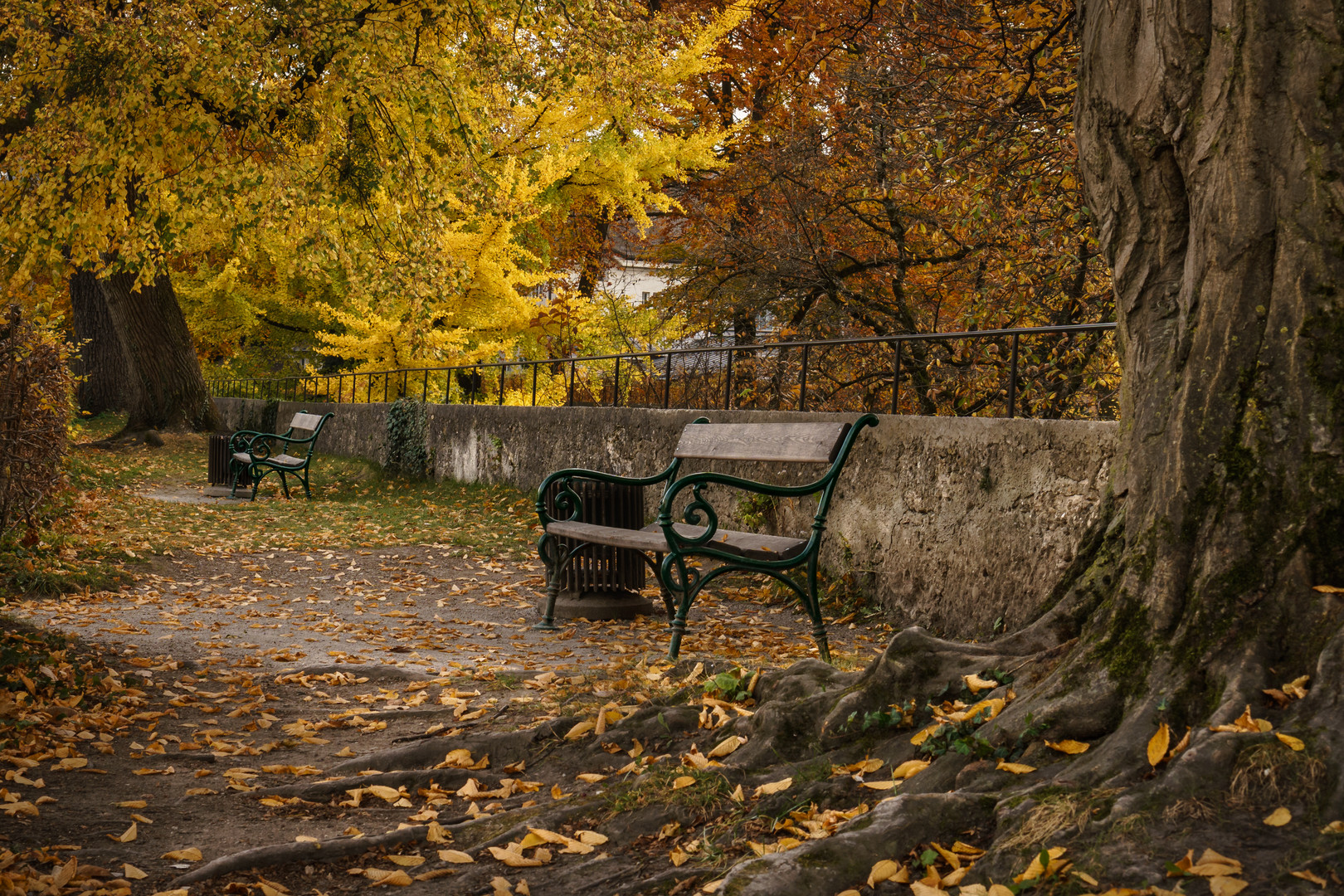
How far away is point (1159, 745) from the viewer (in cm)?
243

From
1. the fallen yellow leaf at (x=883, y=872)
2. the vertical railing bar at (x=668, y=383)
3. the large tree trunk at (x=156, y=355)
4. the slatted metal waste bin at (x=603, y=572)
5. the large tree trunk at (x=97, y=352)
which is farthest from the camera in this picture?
the large tree trunk at (x=97, y=352)

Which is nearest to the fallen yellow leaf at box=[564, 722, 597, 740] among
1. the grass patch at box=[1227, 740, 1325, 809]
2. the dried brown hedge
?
the grass patch at box=[1227, 740, 1325, 809]

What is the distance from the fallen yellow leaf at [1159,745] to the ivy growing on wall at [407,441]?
13.3m

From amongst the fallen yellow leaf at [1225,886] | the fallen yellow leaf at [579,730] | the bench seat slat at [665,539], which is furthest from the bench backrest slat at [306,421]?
the fallen yellow leaf at [1225,886]

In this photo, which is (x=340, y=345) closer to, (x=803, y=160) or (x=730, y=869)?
(x=803, y=160)

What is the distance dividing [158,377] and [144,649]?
15.0 m

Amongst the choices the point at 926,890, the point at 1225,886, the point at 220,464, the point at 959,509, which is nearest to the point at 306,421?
the point at 220,464

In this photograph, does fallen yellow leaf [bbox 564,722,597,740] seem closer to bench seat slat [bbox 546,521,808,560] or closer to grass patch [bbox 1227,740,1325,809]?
bench seat slat [bbox 546,521,808,560]

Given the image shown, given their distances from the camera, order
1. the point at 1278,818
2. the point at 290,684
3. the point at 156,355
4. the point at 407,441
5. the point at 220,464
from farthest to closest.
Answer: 1. the point at 156,355
2. the point at 407,441
3. the point at 220,464
4. the point at 290,684
5. the point at 1278,818

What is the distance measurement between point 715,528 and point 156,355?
16.6 metres

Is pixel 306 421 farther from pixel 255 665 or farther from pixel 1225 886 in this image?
pixel 1225 886

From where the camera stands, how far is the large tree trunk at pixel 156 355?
61.5 ft

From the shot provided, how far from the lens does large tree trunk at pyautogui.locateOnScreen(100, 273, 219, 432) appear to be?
1875 cm

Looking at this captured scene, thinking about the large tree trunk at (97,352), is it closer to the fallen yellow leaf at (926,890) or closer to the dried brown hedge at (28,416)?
the dried brown hedge at (28,416)
